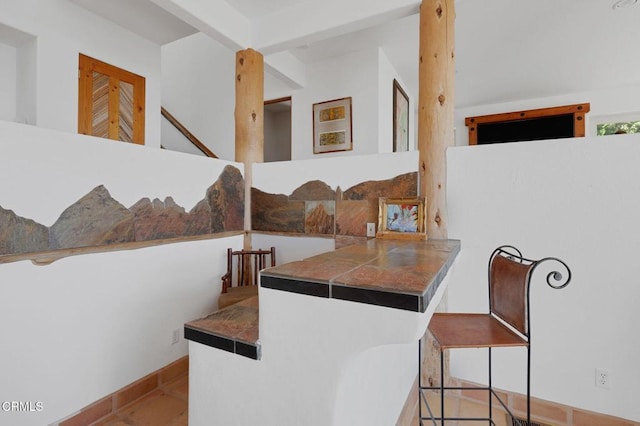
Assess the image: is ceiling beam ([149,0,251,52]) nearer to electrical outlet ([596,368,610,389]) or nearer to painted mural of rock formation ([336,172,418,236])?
painted mural of rock formation ([336,172,418,236])

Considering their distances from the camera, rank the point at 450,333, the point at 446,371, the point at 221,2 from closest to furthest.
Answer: the point at 450,333 < the point at 446,371 < the point at 221,2

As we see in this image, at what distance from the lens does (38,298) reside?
1.48 meters

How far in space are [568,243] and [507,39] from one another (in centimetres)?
245

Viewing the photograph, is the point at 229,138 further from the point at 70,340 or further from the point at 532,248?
the point at 532,248

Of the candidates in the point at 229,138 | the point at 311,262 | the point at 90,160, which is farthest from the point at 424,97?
the point at 229,138

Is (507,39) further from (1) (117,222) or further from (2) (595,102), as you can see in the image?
(1) (117,222)

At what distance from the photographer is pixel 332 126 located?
3748mm

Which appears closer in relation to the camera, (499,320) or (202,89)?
(499,320)

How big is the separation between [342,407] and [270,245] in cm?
184

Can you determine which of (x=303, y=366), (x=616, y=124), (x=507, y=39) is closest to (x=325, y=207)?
(x=303, y=366)

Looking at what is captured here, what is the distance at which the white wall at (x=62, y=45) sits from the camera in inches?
103

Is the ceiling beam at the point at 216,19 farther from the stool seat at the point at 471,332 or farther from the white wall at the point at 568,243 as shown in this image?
the stool seat at the point at 471,332

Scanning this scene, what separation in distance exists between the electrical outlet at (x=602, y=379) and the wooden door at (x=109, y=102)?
13.4 ft

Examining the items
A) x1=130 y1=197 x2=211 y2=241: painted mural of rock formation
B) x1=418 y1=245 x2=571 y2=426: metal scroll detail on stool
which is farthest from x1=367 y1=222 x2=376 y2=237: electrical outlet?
x1=130 y1=197 x2=211 y2=241: painted mural of rock formation
